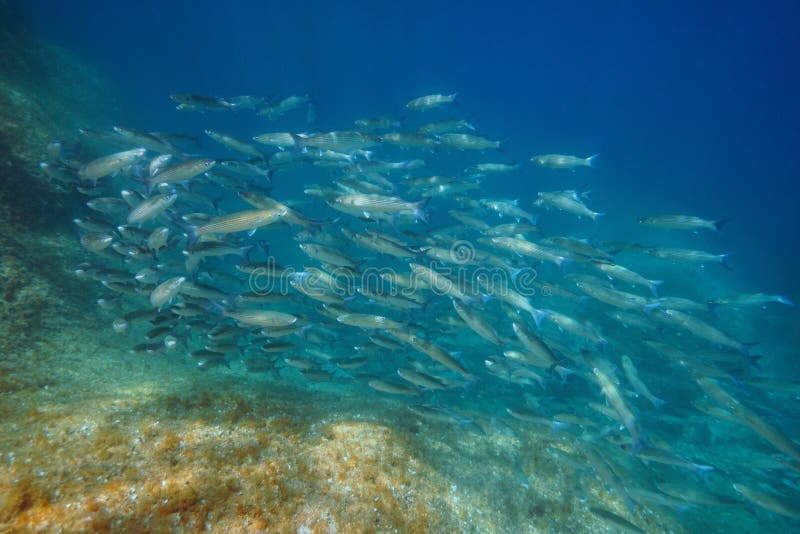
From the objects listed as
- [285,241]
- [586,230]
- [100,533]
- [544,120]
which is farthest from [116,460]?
[544,120]

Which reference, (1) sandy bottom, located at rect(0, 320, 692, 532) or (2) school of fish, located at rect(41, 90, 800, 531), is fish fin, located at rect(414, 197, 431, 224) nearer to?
(2) school of fish, located at rect(41, 90, 800, 531)

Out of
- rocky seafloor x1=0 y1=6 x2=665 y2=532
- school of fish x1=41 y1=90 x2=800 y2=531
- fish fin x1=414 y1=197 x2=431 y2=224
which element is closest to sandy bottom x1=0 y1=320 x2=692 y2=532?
rocky seafloor x1=0 y1=6 x2=665 y2=532

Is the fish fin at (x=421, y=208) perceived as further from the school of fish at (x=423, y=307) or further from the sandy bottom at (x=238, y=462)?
the sandy bottom at (x=238, y=462)

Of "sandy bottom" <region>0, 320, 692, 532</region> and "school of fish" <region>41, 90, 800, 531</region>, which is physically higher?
"school of fish" <region>41, 90, 800, 531</region>

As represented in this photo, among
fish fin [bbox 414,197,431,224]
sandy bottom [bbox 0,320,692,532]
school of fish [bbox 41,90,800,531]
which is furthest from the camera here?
fish fin [bbox 414,197,431,224]

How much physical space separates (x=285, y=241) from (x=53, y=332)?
20.9m

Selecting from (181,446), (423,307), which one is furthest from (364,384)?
(181,446)

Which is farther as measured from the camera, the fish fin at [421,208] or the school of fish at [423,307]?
the fish fin at [421,208]

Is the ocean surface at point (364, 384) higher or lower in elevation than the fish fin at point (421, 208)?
lower

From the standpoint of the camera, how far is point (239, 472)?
4.07 metres

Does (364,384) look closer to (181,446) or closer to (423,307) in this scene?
(423,307)

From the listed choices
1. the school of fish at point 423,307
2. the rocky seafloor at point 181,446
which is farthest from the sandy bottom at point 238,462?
the school of fish at point 423,307

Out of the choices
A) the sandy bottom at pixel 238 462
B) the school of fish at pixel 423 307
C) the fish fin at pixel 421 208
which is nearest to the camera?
the sandy bottom at pixel 238 462

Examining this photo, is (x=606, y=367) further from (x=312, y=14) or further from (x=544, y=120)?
(x=312, y=14)
